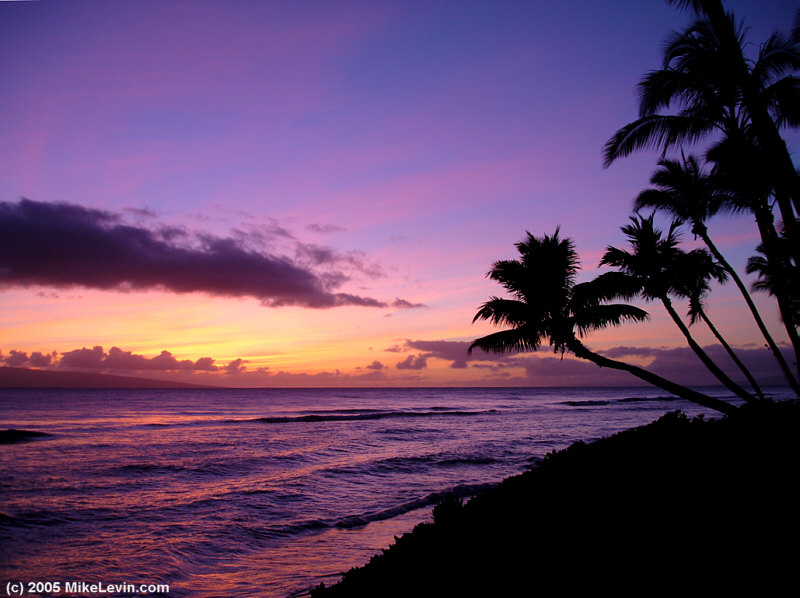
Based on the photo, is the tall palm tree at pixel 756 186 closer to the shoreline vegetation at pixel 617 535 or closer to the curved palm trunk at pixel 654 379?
the curved palm trunk at pixel 654 379

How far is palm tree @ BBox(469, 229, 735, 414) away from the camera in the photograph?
51.4ft

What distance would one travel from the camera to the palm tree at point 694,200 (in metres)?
14.7

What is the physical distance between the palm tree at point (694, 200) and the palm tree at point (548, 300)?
297 cm

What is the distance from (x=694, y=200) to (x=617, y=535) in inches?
594

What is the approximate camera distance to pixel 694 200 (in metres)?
16.0

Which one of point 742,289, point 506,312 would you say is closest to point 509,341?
point 506,312

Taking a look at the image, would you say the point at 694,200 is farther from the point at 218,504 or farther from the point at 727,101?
the point at 218,504

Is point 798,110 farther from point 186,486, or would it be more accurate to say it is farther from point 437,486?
point 186,486

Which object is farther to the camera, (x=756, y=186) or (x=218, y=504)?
(x=218, y=504)

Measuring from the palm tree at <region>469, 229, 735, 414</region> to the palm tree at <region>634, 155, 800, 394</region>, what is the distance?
117 inches

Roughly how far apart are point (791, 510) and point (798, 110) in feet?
32.0

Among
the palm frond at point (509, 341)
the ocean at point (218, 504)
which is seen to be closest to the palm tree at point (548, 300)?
the palm frond at point (509, 341)

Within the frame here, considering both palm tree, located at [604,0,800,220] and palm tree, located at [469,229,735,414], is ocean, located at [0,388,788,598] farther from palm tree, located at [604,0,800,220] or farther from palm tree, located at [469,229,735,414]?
palm tree, located at [604,0,800,220]

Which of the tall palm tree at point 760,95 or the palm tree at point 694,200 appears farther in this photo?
the palm tree at point 694,200
